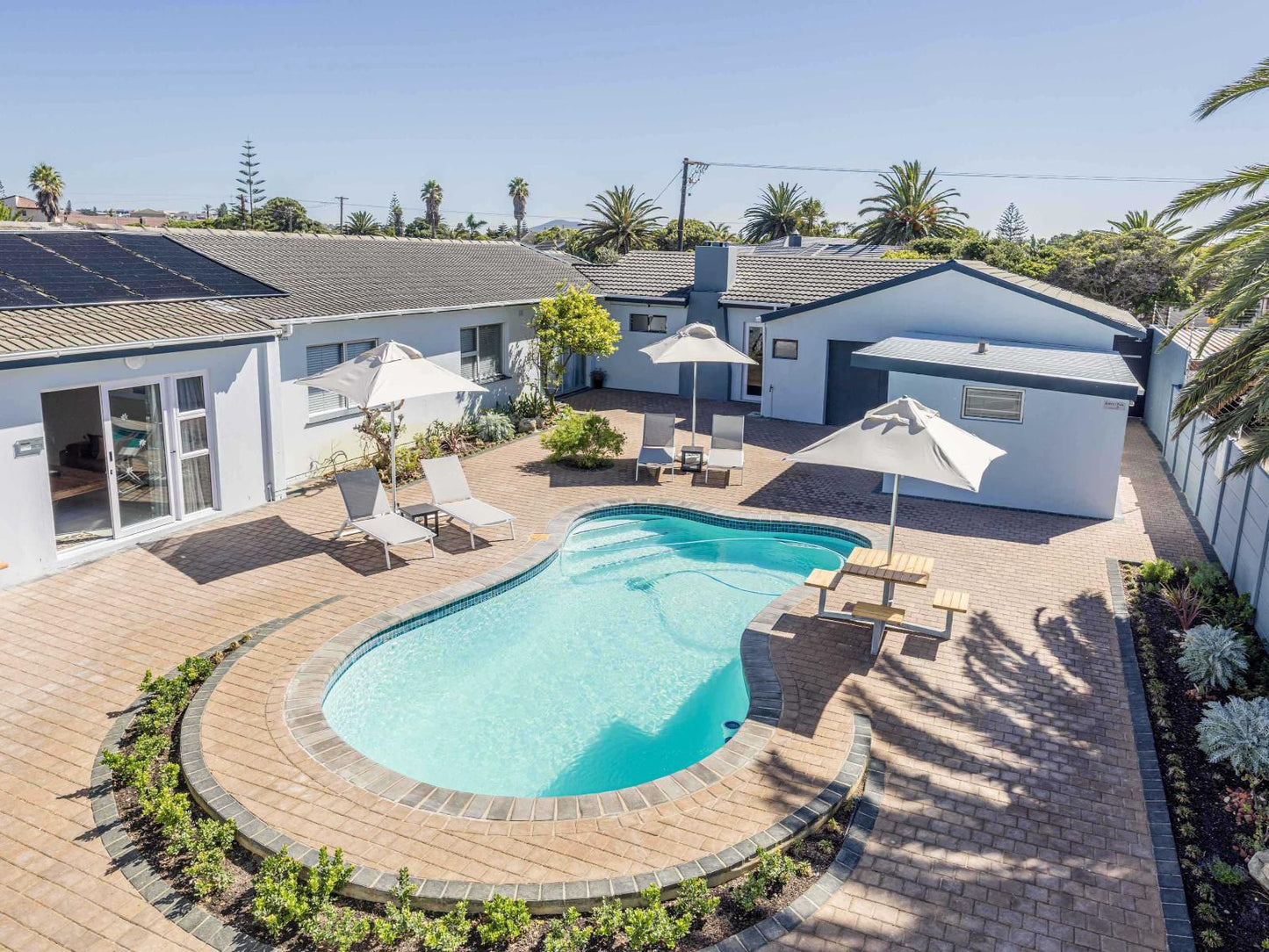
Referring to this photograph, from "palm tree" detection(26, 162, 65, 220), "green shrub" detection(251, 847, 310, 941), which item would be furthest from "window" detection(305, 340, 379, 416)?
"palm tree" detection(26, 162, 65, 220)

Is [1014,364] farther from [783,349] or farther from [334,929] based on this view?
[334,929]

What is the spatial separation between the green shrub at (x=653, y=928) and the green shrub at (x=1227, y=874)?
14.7 ft

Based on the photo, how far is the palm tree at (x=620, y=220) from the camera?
60.5m

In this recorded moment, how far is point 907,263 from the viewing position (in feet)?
87.8

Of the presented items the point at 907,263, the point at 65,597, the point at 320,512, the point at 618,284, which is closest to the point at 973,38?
the point at 907,263

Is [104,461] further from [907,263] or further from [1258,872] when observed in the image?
[907,263]

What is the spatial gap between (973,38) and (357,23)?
52.8 ft

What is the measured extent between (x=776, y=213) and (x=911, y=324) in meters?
52.7

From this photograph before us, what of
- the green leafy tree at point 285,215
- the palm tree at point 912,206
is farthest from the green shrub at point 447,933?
the green leafy tree at point 285,215

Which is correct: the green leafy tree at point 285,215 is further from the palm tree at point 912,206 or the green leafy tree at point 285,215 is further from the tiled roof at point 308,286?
the tiled roof at point 308,286

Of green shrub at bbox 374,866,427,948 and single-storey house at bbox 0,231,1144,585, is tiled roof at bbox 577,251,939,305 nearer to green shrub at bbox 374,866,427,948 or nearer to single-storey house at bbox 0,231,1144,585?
single-storey house at bbox 0,231,1144,585

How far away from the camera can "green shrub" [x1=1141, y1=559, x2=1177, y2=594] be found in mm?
13297

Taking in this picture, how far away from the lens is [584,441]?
19625mm

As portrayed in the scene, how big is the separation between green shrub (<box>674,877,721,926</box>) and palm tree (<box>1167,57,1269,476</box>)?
7776mm
